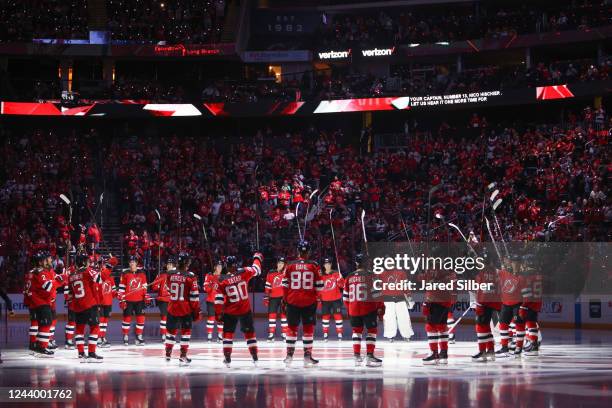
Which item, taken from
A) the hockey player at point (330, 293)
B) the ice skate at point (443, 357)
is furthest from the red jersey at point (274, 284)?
the ice skate at point (443, 357)

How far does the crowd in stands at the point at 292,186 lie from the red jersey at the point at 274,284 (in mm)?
8432

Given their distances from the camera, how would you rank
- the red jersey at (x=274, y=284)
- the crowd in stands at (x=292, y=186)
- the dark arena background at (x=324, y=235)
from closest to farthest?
the dark arena background at (x=324, y=235)
the red jersey at (x=274, y=284)
the crowd in stands at (x=292, y=186)

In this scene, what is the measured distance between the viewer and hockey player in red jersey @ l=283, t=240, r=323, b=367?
20328 millimetres

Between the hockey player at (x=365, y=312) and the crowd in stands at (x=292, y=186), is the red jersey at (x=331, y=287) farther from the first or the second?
the crowd in stands at (x=292, y=186)

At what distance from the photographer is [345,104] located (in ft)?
157

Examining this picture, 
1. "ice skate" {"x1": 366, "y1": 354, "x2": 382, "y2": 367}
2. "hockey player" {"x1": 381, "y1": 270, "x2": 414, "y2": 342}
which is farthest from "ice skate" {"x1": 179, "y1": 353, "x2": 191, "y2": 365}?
"hockey player" {"x1": 381, "y1": 270, "x2": 414, "y2": 342}

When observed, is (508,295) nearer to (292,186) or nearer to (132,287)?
(132,287)

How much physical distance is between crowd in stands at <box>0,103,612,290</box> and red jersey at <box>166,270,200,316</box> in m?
15.0

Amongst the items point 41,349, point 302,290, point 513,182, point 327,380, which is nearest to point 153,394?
point 327,380

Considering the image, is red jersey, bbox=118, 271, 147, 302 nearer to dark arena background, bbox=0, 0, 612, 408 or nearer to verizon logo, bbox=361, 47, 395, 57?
dark arena background, bbox=0, 0, 612, 408

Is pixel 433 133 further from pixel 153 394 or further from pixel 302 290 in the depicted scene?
pixel 153 394

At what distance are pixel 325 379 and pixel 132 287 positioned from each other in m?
10.1

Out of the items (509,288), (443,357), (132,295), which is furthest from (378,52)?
(443,357)

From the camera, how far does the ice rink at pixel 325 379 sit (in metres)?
15.1
